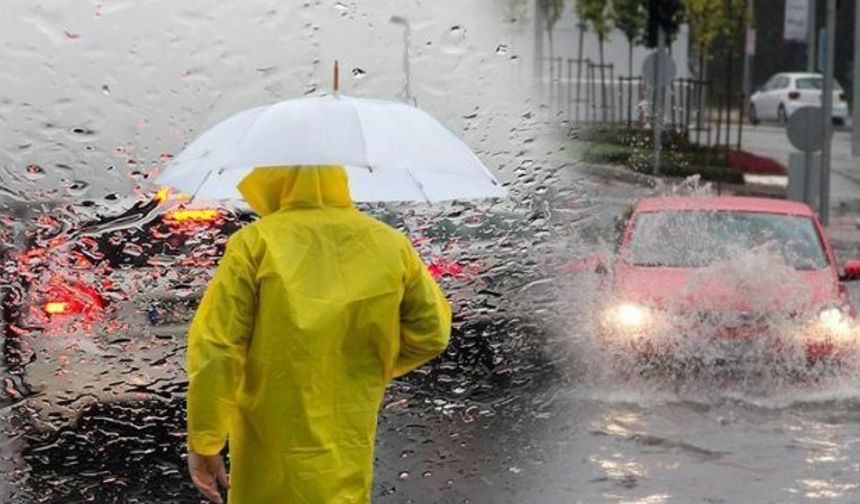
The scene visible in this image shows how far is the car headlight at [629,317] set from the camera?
953cm

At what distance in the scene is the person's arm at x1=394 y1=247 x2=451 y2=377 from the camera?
12.5 ft

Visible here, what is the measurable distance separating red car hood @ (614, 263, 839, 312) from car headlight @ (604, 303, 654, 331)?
0.06 meters

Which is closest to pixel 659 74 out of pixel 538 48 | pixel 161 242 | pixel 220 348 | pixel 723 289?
pixel 538 48

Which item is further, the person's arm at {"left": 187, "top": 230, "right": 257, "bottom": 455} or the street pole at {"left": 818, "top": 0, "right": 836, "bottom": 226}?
the street pole at {"left": 818, "top": 0, "right": 836, "bottom": 226}

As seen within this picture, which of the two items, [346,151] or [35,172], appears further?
[35,172]

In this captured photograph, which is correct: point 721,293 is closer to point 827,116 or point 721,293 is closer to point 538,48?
point 538,48

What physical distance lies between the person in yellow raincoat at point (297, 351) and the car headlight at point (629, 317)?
5.88m

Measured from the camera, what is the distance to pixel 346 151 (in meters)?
3.83

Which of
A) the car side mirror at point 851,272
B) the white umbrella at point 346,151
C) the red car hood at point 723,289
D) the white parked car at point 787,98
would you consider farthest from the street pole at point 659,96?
the white parked car at point 787,98

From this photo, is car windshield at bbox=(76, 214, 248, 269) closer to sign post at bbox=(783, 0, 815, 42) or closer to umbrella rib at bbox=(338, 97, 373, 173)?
umbrella rib at bbox=(338, 97, 373, 173)

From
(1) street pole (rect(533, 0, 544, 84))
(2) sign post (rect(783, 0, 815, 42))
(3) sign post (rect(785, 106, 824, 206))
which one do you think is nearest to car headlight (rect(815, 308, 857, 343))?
(1) street pole (rect(533, 0, 544, 84))

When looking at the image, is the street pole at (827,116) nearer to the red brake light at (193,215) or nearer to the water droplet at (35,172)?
the red brake light at (193,215)

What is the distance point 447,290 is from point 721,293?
1618 mm

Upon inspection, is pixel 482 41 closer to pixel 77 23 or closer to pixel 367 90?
pixel 367 90
